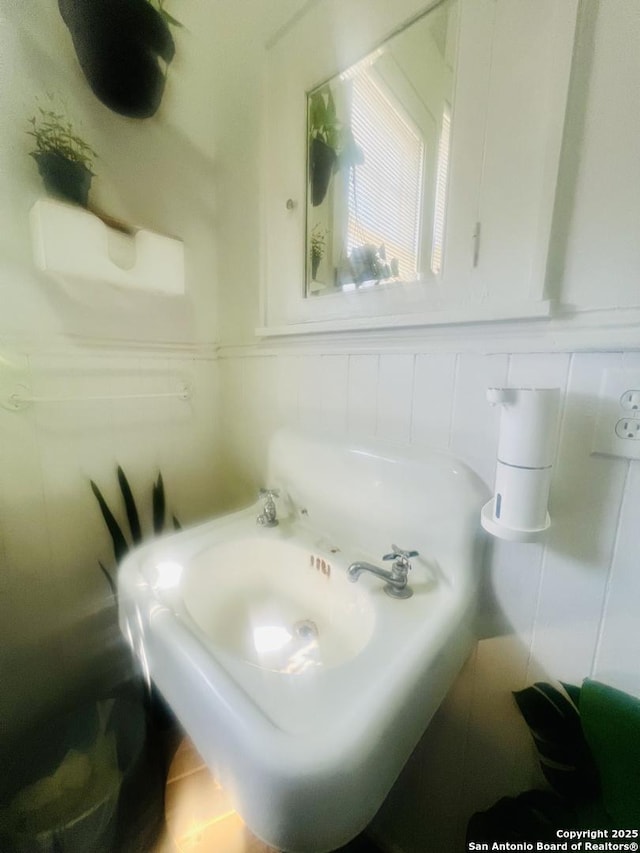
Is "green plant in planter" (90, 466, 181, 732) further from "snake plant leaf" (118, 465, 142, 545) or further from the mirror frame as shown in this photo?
the mirror frame

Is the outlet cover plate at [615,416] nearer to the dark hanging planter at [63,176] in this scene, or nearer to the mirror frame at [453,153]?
the mirror frame at [453,153]

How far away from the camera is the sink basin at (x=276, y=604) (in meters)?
0.59

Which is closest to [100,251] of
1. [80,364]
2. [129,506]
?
[80,364]

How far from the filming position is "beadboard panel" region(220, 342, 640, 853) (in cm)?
48

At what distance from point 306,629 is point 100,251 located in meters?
1.02

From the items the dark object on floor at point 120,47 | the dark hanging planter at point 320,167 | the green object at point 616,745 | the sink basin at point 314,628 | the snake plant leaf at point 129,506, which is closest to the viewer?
the sink basin at point 314,628

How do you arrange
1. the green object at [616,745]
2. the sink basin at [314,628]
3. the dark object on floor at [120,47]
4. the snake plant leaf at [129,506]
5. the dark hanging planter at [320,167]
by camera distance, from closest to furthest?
1. the sink basin at [314,628]
2. the green object at [616,745]
3. the dark object on floor at [120,47]
4. the dark hanging planter at [320,167]
5. the snake plant leaf at [129,506]

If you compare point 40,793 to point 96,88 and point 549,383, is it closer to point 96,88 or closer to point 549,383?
point 549,383

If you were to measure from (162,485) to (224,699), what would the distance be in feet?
2.52

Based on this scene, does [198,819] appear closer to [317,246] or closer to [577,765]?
[577,765]

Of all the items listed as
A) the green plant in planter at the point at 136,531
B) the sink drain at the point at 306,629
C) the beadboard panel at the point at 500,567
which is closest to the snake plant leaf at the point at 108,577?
the green plant in planter at the point at 136,531

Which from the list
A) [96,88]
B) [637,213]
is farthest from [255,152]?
[637,213]

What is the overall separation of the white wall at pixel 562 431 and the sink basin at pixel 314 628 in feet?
0.28

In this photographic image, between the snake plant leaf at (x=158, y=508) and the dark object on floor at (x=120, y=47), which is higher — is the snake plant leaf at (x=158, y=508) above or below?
below
